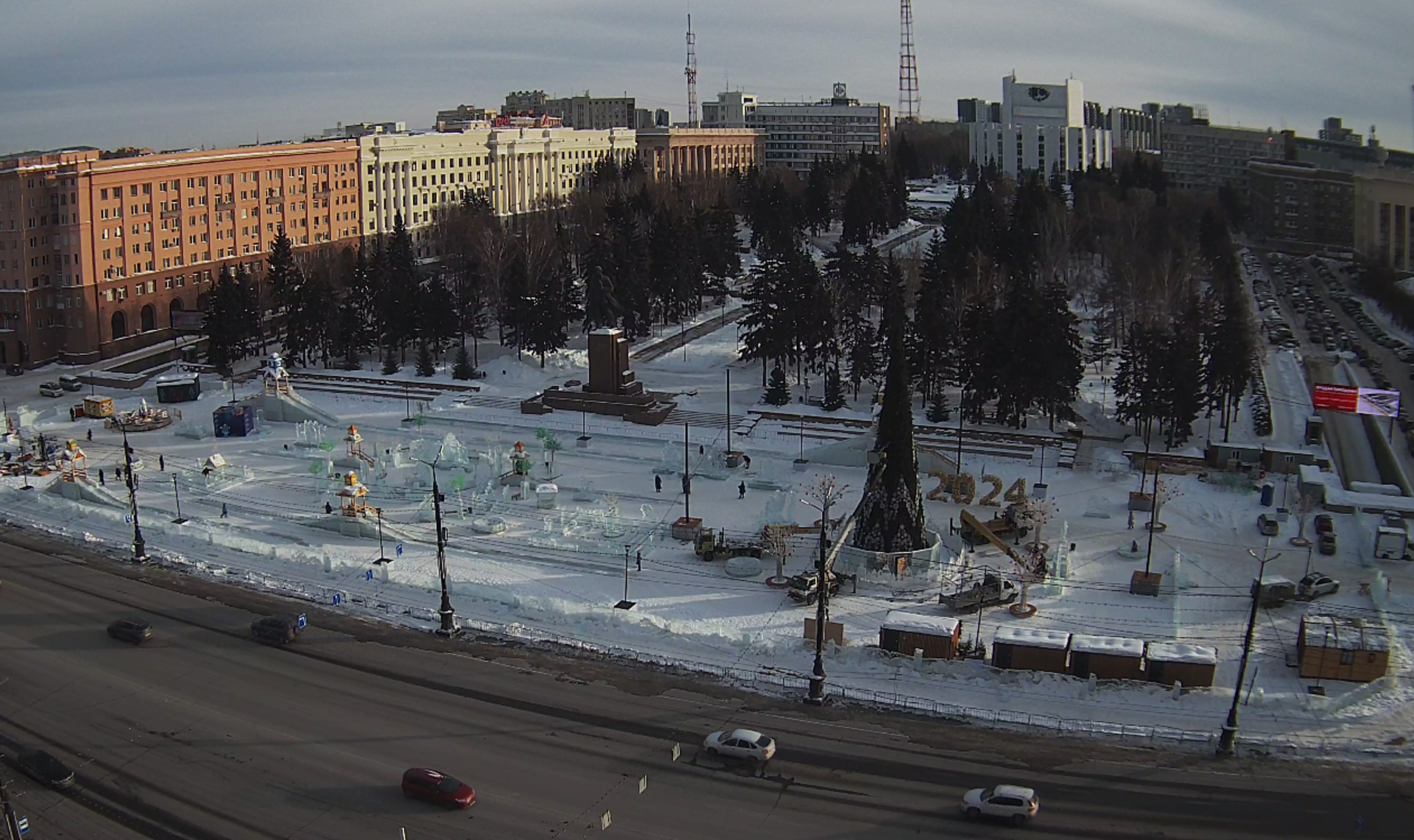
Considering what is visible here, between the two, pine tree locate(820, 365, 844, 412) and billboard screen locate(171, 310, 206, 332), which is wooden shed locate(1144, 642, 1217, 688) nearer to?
pine tree locate(820, 365, 844, 412)

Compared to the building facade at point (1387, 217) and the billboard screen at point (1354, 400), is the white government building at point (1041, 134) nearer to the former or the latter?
the building facade at point (1387, 217)

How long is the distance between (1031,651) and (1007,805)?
7.17 metres

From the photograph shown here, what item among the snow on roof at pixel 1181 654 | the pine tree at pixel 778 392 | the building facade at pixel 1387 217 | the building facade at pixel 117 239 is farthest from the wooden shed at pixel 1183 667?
the building facade at pixel 1387 217

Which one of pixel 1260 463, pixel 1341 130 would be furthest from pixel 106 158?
pixel 1341 130

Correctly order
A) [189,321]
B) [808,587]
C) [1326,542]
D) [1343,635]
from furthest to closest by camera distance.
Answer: [189,321] < [1326,542] < [808,587] < [1343,635]

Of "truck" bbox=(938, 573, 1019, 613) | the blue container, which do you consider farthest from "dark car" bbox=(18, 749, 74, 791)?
the blue container

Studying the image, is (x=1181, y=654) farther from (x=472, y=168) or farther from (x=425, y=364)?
(x=472, y=168)

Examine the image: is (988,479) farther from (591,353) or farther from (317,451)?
(317,451)

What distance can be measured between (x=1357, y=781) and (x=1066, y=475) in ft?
73.9

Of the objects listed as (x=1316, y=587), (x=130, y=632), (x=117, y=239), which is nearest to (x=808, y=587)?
(x=1316, y=587)

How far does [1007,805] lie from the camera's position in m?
23.1

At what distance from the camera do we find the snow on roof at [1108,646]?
29.3 meters

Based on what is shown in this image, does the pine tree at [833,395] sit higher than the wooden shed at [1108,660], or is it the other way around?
the pine tree at [833,395]

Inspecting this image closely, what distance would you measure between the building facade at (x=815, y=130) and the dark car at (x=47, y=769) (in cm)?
15073
